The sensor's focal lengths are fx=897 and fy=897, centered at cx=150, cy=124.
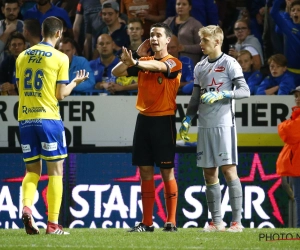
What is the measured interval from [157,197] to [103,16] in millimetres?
3367

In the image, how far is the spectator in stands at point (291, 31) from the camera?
42.2 ft

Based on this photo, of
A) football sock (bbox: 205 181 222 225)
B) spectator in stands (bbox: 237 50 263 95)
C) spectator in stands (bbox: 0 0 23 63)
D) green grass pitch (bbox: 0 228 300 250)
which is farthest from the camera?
spectator in stands (bbox: 0 0 23 63)

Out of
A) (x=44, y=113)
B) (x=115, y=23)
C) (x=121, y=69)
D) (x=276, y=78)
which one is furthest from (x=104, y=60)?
(x=44, y=113)

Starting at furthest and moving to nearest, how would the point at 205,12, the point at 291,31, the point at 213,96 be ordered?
the point at 205,12
the point at 291,31
the point at 213,96

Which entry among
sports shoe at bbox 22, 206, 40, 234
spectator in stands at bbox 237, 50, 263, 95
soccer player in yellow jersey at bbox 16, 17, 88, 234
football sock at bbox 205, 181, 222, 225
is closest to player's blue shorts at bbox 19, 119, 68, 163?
soccer player in yellow jersey at bbox 16, 17, 88, 234

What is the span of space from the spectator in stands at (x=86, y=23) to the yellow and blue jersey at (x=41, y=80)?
5.57m

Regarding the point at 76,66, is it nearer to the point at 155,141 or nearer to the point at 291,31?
the point at 291,31

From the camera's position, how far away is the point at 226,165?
869 cm

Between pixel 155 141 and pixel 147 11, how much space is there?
17.8 feet

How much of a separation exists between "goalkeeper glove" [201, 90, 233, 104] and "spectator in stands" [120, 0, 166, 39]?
533 centimetres

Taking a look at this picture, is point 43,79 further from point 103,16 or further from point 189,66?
point 103,16

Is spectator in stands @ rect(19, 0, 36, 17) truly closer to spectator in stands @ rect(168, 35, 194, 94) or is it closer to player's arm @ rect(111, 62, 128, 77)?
spectator in stands @ rect(168, 35, 194, 94)

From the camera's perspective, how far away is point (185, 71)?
12703 millimetres

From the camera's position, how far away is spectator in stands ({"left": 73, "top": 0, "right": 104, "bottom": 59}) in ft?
45.9
